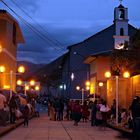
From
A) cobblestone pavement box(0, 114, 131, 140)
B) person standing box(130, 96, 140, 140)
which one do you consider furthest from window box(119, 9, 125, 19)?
person standing box(130, 96, 140, 140)

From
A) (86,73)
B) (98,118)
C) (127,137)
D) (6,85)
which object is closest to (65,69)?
(86,73)

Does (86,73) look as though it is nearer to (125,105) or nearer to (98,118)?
(125,105)

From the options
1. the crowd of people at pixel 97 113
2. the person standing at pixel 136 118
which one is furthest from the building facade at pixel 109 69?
the person standing at pixel 136 118

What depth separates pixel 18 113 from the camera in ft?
119

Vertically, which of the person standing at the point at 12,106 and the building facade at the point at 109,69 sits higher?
the building facade at the point at 109,69

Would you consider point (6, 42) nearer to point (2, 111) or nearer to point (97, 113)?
point (97, 113)

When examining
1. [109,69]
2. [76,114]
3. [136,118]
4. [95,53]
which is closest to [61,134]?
[136,118]

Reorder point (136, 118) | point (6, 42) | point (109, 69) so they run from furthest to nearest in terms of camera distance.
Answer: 1. point (109, 69)
2. point (6, 42)
3. point (136, 118)

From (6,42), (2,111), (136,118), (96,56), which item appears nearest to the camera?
(136,118)

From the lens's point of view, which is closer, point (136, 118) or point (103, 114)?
point (136, 118)

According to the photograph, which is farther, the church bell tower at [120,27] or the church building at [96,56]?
the church bell tower at [120,27]

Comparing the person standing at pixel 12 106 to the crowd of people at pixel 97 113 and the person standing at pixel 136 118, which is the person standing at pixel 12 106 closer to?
the crowd of people at pixel 97 113

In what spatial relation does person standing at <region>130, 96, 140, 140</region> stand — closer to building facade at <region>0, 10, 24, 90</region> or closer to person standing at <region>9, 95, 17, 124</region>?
person standing at <region>9, 95, 17, 124</region>

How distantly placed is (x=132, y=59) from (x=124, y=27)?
3655 centimetres
